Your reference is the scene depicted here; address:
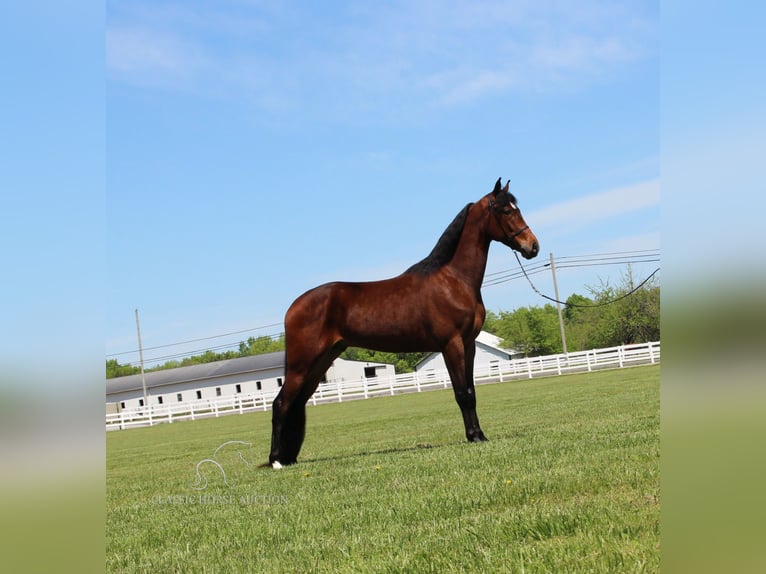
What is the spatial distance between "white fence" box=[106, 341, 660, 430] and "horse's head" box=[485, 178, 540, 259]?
25672mm

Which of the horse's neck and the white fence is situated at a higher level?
the horse's neck

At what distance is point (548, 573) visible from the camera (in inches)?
104

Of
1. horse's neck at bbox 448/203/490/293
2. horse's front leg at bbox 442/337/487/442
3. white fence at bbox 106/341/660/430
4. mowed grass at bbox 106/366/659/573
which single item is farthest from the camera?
white fence at bbox 106/341/660/430

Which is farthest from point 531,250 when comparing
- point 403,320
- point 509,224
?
point 403,320

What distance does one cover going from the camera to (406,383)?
3612 centimetres

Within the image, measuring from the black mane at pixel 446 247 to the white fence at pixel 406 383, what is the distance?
2548 centimetres

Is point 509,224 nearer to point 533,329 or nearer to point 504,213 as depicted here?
point 504,213

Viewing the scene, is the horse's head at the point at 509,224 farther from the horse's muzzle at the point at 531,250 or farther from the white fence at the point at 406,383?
the white fence at the point at 406,383

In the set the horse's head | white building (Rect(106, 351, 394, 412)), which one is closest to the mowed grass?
the horse's head

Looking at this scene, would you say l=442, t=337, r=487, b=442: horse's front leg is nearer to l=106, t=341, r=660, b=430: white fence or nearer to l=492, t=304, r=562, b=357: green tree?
l=106, t=341, r=660, b=430: white fence

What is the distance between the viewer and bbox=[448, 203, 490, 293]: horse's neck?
26.5 ft

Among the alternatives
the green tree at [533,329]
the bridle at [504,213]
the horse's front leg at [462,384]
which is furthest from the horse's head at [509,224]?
the green tree at [533,329]
